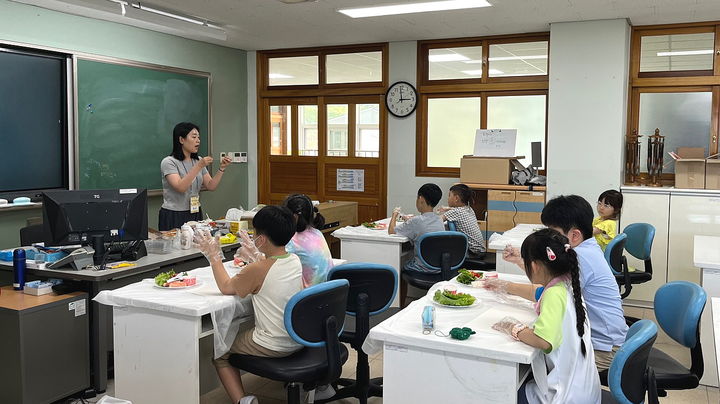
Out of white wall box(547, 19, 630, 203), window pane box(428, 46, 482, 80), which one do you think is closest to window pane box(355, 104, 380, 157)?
window pane box(428, 46, 482, 80)

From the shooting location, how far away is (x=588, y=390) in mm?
2262

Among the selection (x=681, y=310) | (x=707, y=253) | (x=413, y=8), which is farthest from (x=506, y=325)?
(x=413, y=8)

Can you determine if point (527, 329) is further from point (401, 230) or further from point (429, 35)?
point (429, 35)

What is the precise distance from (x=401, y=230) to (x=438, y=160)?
89.8 inches

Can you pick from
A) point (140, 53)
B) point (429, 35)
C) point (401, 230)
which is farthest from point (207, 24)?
point (401, 230)

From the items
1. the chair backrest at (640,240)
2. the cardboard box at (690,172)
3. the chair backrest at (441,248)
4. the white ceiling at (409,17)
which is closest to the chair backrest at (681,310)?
the chair backrest at (441,248)

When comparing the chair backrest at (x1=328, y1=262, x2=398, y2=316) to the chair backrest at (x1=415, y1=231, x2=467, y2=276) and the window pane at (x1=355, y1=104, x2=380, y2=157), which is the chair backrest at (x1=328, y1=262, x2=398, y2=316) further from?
the window pane at (x1=355, y1=104, x2=380, y2=157)

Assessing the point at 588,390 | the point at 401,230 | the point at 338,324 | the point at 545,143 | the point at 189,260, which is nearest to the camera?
the point at 588,390

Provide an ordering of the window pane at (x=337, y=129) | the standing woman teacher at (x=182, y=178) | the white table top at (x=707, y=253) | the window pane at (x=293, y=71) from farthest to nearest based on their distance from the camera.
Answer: the window pane at (x=293, y=71) → the window pane at (x=337, y=129) → the standing woman teacher at (x=182, y=178) → the white table top at (x=707, y=253)

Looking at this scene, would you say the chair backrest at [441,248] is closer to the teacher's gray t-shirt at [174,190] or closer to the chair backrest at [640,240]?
the chair backrest at [640,240]

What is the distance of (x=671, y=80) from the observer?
5.93 m

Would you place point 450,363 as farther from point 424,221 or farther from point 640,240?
point 640,240

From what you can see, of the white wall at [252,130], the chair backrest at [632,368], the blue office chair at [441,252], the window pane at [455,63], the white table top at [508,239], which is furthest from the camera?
the white wall at [252,130]

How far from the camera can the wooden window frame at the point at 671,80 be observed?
579 centimetres
